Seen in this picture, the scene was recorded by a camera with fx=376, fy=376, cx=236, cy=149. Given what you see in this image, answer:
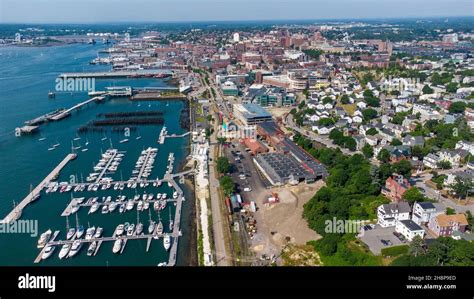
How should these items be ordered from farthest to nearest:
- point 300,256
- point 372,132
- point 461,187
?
1. point 372,132
2. point 461,187
3. point 300,256

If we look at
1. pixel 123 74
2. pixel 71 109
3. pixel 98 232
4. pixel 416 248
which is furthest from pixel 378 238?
pixel 123 74

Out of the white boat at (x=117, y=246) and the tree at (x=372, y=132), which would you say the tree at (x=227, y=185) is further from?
the tree at (x=372, y=132)

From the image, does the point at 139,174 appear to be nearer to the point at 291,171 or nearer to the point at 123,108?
the point at 291,171

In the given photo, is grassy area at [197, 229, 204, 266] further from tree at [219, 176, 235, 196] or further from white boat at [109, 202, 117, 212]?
white boat at [109, 202, 117, 212]

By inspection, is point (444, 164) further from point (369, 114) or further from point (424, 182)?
point (369, 114)
